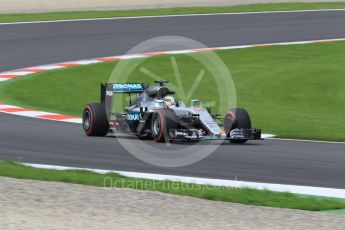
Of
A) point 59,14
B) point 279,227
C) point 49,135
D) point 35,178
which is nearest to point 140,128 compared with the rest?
point 49,135

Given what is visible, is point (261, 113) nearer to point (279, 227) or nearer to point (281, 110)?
point (281, 110)

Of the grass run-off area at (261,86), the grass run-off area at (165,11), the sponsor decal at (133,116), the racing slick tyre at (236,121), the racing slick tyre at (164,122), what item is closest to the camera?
the racing slick tyre at (164,122)

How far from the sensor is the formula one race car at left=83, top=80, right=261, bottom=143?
13.7m

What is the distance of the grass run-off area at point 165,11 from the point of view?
3111cm

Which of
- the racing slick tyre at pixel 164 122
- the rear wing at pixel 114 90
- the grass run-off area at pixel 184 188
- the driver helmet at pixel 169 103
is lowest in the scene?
the grass run-off area at pixel 184 188

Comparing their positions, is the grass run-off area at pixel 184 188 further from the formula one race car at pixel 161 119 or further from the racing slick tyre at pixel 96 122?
the racing slick tyre at pixel 96 122

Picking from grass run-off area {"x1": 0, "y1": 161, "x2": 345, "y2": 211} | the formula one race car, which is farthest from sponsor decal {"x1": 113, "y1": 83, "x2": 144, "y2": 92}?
grass run-off area {"x1": 0, "y1": 161, "x2": 345, "y2": 211}

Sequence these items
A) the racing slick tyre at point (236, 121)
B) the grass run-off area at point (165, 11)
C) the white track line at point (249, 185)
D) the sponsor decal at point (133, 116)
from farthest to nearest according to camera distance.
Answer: the grass run-off area at point (165, 11)
the sponsor decal at point (133, 116)
the racing slick tyre at point (236, 121)
the white track line at point (249, 185)

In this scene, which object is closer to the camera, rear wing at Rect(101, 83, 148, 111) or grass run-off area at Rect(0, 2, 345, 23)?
rear wing at Rect(101, 83, 148, 111)

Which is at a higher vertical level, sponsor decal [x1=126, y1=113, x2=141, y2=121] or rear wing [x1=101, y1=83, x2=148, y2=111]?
rear wing [x1=101, y1=83, x2=148, y2=111]

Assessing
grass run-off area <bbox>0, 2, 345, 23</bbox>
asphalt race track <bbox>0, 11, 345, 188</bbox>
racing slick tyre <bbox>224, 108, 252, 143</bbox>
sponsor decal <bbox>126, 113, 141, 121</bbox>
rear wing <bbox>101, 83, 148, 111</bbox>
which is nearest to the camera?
asphalt race track <bbox>0, 11, 345, 188</bbox>

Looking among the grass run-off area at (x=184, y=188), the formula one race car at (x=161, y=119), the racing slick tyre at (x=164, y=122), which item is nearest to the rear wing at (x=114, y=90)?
the formula one race car at (x=161, y=119)

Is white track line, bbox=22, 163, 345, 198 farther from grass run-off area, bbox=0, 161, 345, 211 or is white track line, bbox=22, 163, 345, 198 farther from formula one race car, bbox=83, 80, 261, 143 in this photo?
formula one race car, bbox=83, 80, 261, 143

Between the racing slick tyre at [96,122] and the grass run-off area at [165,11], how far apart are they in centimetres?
1565
